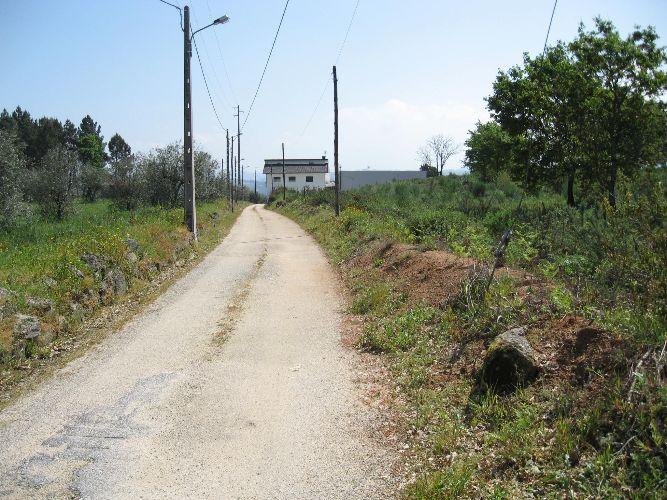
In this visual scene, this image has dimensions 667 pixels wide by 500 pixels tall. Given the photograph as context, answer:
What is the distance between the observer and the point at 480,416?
5.43 m

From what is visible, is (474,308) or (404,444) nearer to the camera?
(404,444)

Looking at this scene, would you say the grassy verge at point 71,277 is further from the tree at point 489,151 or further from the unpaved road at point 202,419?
the tree at point 489,151

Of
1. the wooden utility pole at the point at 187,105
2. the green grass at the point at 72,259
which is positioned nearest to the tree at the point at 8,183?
the green grass at the point at 72,259

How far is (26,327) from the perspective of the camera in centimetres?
778

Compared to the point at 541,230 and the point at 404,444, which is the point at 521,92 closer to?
the point at 541,230

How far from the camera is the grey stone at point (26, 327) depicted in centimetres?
763

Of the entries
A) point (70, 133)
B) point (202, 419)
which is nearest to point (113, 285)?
point (202, 419)

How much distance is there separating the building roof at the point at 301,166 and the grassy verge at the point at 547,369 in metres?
90.4

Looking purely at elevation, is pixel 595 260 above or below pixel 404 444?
above

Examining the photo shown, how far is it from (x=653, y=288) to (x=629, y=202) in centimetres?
93

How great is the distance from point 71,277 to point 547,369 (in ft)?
27.7

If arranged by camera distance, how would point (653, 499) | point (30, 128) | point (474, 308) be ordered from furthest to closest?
1. point (30, 128)
2. point (474, 308)
3. point (653, 499)

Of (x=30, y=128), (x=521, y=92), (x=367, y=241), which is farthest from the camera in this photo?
(x=30, y=128)

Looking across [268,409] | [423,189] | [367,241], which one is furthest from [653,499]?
[423,189]
